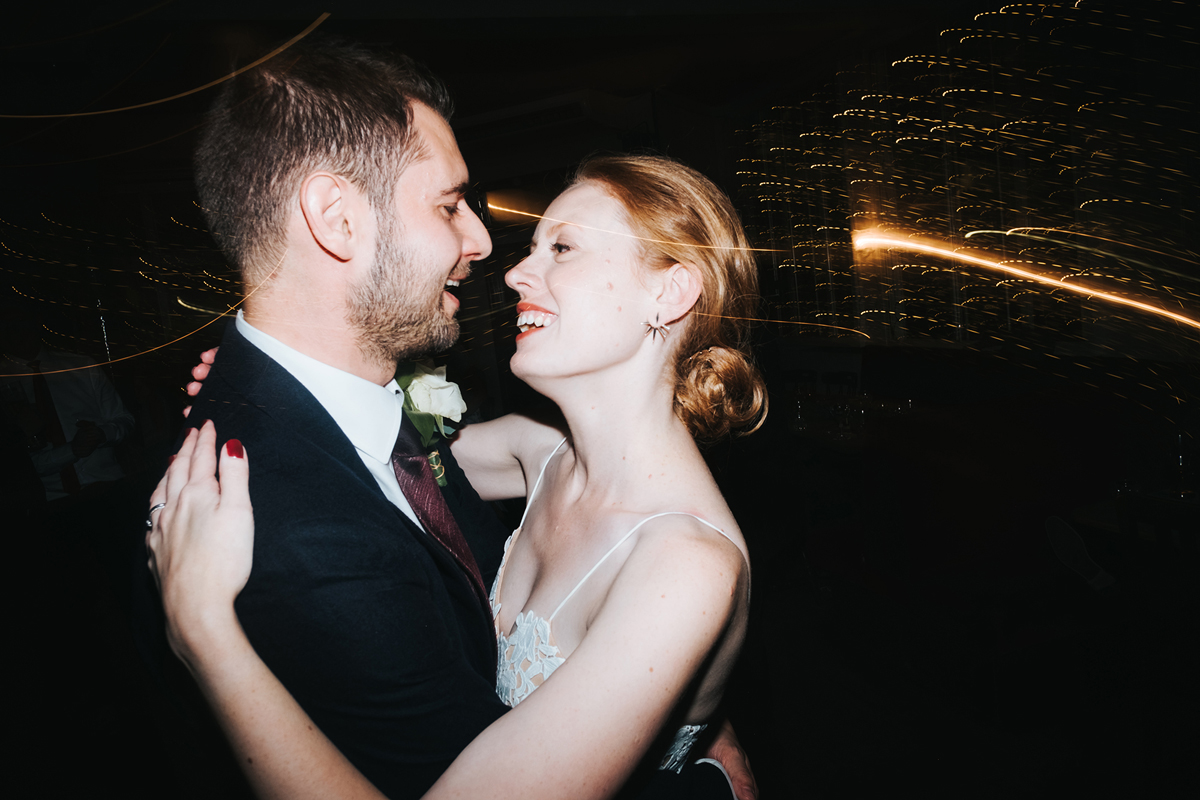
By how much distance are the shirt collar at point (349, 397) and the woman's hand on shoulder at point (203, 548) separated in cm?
19

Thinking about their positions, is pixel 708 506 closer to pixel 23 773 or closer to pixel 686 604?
pixel 686 604

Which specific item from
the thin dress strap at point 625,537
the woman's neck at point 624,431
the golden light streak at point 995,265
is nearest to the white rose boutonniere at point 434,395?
the woman's neck at point 624,431

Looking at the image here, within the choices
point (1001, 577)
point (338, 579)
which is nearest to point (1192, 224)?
point (1001, 577)

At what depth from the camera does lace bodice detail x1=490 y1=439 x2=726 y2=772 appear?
1168 millimetres

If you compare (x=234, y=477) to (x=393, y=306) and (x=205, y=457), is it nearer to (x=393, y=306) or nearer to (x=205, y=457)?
(x=205, y=457)

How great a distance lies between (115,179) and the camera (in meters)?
1.21

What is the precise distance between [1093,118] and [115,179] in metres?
4.68

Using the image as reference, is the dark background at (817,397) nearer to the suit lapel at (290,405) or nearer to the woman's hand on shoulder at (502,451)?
the suit lapel at (290,405)

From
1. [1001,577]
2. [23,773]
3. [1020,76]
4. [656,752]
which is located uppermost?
[1020,76]

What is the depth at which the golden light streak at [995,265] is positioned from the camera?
3809mm

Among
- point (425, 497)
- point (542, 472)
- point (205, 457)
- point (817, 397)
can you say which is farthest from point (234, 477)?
point (817, 397)

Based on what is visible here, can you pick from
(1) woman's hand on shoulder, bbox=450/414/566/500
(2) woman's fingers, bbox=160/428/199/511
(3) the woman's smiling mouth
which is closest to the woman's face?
(3) the woman's smiling mouth

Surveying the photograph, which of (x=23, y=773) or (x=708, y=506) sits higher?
(x=708, y=506)

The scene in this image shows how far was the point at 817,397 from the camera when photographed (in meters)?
4.50
